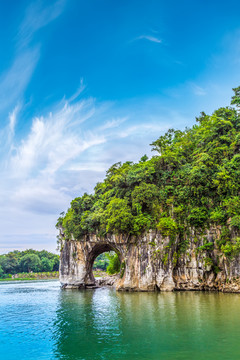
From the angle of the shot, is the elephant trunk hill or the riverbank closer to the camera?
the elephant trunk hill

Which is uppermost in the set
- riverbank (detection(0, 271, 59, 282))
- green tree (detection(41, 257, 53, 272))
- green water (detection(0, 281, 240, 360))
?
green water (detection(0, 281, 240, 360))

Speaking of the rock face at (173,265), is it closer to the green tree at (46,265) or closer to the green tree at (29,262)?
the green tree at (29,262)

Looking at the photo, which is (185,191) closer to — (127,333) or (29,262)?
(127,333)

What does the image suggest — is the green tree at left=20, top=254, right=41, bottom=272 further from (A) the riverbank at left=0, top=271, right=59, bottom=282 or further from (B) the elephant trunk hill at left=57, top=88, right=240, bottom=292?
(B) the elephant trunk hill at left=57, top=88, right=240, bottom=292

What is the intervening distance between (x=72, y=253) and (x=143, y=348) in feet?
85.9

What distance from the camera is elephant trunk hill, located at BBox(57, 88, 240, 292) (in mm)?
24000

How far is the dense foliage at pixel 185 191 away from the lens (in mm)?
24203

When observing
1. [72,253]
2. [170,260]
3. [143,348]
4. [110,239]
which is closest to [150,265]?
[170,260]

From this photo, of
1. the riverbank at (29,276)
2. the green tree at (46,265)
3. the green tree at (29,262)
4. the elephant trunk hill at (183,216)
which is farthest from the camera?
the green tree at (46,265)

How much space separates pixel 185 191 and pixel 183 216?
93.2 inches

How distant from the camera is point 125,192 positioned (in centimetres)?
2805

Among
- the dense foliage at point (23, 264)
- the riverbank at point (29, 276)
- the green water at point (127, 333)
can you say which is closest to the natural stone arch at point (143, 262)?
the green water at point (127, 333)

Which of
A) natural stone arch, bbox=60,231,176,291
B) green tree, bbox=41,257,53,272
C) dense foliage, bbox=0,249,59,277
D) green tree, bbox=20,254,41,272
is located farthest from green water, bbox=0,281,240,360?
green tree, bbox=41,257,53,272

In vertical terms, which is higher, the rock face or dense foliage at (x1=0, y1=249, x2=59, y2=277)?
the rock face
